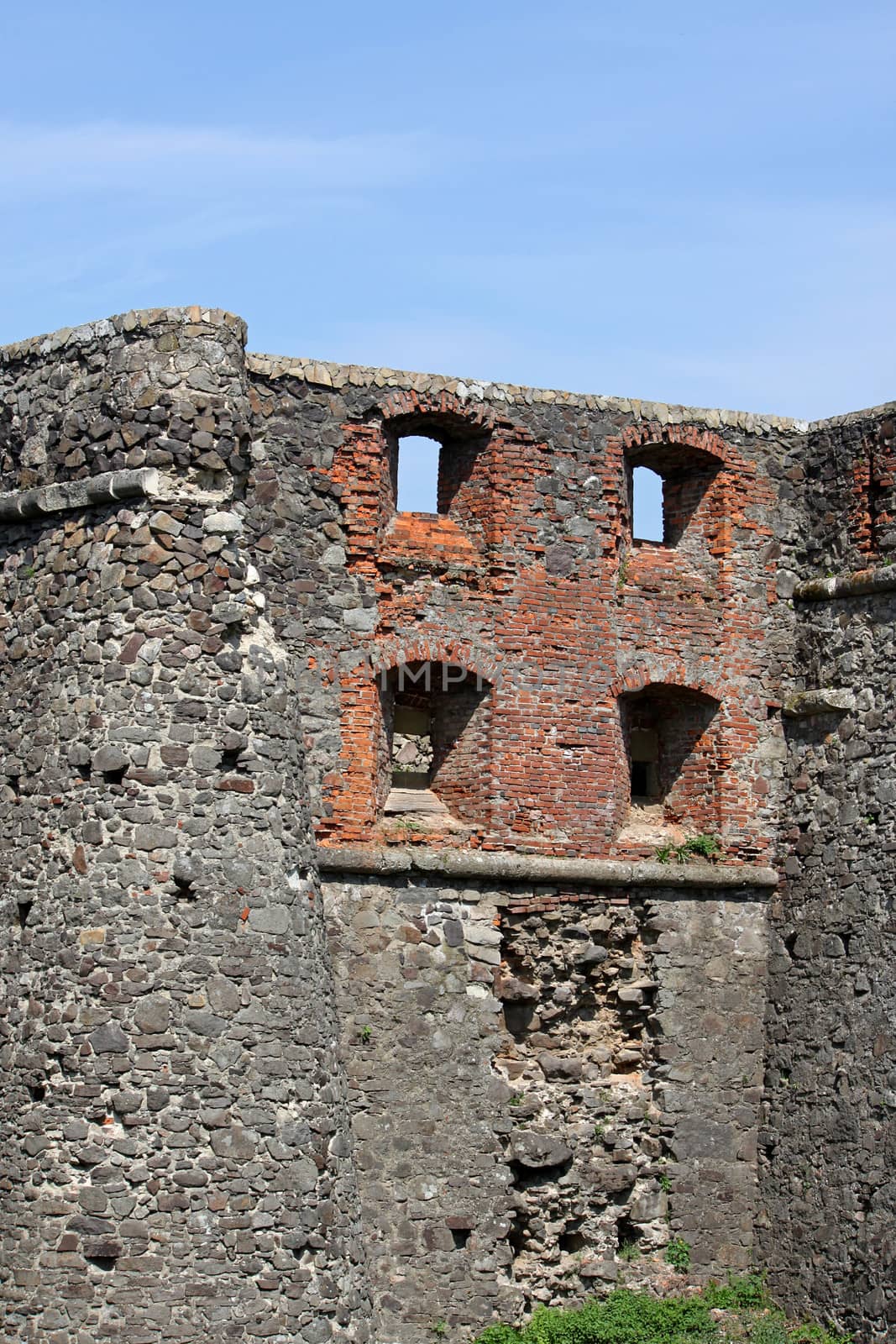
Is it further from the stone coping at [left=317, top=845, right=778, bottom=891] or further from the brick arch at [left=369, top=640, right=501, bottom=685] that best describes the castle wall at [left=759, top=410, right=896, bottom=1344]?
the brick arch at [left=369, top=640, right=501, bottom=685]

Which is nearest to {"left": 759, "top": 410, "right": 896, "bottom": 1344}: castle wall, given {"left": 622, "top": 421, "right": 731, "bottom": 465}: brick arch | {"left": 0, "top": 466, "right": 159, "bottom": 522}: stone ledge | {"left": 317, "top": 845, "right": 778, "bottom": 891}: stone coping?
{"left": 317, "top": 845, "right": 778, "bottom": 891}: stone coping

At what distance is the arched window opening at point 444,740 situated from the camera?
53.0 feet

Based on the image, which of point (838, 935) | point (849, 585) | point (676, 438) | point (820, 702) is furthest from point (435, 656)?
point (838, 935)

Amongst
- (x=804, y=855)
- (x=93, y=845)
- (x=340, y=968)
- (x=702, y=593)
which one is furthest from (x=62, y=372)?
(x=804, y=855)

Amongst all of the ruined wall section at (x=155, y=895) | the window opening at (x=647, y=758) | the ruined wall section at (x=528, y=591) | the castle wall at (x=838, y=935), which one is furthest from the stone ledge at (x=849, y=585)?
the ruined wall section at (x=155, y=895)

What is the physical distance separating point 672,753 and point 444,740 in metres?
2.13

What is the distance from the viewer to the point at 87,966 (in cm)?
1271

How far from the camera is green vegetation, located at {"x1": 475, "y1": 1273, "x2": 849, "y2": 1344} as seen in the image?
49.4 feet

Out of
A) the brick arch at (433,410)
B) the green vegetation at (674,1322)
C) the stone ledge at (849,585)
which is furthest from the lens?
the stone ledge at (849,585)

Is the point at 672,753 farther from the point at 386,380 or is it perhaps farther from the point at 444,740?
the point at 386,380

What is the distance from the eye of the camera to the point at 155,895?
12.8m

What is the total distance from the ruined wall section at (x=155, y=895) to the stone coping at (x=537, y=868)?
162 cm

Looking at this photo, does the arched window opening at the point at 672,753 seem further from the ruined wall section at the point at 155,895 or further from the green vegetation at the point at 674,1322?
the ruined wall section at the point at 155,895

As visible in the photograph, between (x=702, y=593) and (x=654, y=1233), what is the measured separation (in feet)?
17.2
